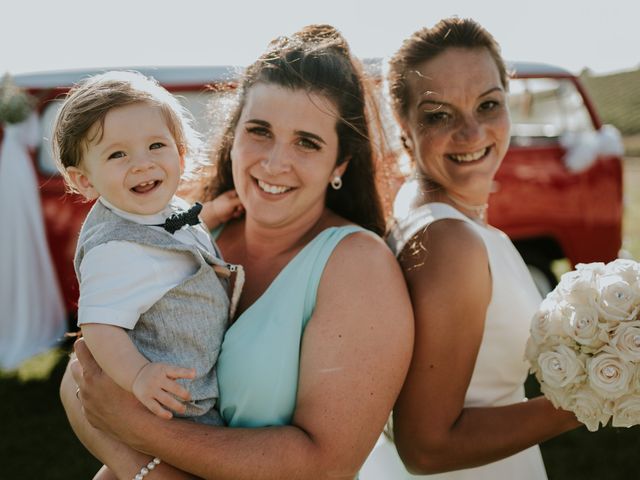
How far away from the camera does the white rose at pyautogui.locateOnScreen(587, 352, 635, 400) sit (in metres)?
2.07

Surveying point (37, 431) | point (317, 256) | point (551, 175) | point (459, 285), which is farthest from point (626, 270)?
point (551, 175)

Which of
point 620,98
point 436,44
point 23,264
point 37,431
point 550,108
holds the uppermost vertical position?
point 436,44

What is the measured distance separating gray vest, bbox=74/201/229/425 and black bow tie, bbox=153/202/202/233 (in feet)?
0.17

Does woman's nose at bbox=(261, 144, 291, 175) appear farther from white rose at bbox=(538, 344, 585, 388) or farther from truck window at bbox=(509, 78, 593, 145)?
truck window at bbox=(509, 78, 593, 145)

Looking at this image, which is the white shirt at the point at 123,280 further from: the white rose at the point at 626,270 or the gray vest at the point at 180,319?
the white rose at the point at 626,270

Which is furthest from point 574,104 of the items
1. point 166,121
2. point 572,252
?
point 166,121

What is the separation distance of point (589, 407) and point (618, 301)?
0.32 meters

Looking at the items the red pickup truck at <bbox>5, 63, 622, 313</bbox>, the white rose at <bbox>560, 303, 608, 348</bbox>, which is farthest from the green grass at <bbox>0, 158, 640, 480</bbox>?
the white rose at <bbox>560, 303, 608, 348</bbox>

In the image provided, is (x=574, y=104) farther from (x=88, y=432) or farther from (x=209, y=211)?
(x=88, y=432)

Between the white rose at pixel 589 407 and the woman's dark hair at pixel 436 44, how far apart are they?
4.01ft

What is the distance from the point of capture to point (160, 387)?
1.97 meters

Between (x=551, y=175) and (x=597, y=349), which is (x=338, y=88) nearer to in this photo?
(x=597, y=349)

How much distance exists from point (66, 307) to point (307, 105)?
5100mm

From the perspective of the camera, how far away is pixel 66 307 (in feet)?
22.2
